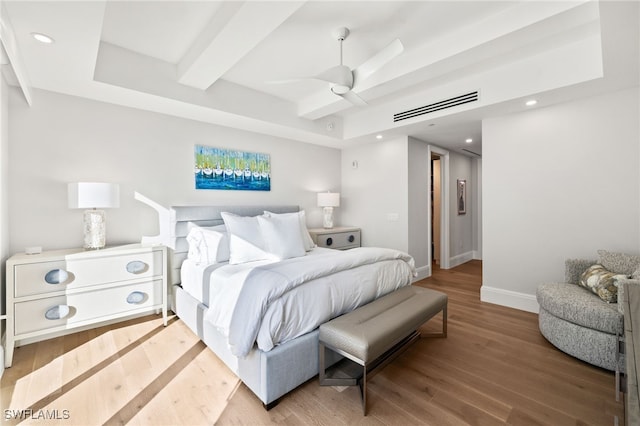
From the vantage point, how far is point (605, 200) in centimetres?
288

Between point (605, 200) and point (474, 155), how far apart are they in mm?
3659

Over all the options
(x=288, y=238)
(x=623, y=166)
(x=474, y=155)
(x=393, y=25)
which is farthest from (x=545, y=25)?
(x=474, y=155)

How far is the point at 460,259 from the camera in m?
6.07

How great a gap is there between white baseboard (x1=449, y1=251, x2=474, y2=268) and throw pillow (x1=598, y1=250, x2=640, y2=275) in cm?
308

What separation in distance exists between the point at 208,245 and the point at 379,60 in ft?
7.75

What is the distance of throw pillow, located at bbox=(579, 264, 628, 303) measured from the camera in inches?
89.7

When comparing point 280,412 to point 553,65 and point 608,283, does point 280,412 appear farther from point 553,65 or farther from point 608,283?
point 553,65

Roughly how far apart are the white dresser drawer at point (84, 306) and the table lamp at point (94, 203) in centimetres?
47

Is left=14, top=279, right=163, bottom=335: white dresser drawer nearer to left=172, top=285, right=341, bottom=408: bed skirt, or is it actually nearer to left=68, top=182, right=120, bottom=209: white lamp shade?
left=68, top=182, right=120, bottom=209: white lamp shade

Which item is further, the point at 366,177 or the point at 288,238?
the point at 366,177

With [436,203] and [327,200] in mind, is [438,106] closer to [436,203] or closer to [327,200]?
[327,200]

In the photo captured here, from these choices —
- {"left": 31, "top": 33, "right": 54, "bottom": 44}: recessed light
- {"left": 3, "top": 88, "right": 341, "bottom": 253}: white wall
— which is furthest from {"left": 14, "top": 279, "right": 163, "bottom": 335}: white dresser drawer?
{"left": 31, "top": 33, "right": 54, "bottom": 44}: recessed light

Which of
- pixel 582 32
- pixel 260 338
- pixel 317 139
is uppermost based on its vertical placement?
pixel 582 32

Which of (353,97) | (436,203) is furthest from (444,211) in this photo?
(353,97)
